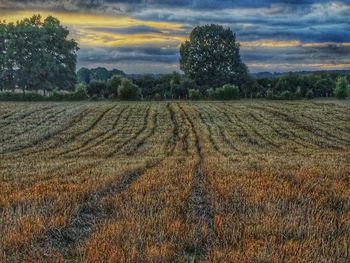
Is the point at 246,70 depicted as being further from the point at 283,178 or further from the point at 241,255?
the point at 241,255

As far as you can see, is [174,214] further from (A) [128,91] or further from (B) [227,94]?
(B) [227,94]

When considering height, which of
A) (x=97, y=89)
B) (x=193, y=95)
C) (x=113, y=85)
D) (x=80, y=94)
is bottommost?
(x=193, y=95)

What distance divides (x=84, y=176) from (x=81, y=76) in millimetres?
186608

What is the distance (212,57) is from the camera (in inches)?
4983

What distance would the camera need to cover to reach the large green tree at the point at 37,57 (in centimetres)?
12119

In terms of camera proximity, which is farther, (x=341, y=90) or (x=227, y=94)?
(x=341, y=90)

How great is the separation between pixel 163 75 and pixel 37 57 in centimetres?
3363

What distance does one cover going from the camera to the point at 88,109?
211 feet

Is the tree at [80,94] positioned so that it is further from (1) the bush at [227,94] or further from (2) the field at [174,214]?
(2) the field at [174,214]

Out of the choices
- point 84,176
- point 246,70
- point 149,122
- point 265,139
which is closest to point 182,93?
point 246,70

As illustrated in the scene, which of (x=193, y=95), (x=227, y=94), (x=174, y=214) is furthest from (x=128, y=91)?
(x=174, y=214)

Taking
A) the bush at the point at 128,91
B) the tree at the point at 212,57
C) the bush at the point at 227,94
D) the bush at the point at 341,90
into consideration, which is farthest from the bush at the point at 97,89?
the bush at the point at 341,90

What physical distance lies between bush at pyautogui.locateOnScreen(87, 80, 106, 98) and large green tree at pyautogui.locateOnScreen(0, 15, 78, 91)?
73.0 ft

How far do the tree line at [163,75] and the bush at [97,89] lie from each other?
27.5ft
